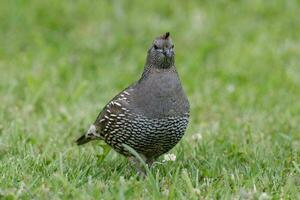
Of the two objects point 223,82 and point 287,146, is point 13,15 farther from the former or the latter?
point 287,146

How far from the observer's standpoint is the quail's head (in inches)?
242

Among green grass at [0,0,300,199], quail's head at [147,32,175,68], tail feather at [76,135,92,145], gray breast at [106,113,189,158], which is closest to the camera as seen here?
green grass at [0,0,300,199]

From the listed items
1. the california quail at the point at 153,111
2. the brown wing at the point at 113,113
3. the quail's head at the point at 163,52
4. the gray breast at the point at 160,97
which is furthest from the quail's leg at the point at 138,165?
the quail's head at the point at 163,52

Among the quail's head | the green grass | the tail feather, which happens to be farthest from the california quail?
the tail feather

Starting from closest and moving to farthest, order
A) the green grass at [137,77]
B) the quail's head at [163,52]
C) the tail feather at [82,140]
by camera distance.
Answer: the green grass at [137,77]
the quail's head at [163,52]
the tail feather at [82,140]

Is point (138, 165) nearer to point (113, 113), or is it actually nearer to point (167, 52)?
point (113, 113)

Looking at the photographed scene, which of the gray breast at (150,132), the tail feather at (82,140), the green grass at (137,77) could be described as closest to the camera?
the green grass at (137,77)

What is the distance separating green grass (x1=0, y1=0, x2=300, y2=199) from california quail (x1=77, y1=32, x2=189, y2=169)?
0.21 m

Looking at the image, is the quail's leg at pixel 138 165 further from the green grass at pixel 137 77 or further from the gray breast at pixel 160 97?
the gray breast at pixel 160 97

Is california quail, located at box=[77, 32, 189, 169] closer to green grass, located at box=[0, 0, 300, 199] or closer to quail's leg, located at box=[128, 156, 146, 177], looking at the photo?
quail's leg, located at box=[128, 156, 146, 177]

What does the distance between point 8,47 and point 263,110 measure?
145 inches

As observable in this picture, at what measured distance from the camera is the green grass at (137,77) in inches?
214

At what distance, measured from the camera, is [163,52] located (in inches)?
243

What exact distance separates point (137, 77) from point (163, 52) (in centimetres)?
377
